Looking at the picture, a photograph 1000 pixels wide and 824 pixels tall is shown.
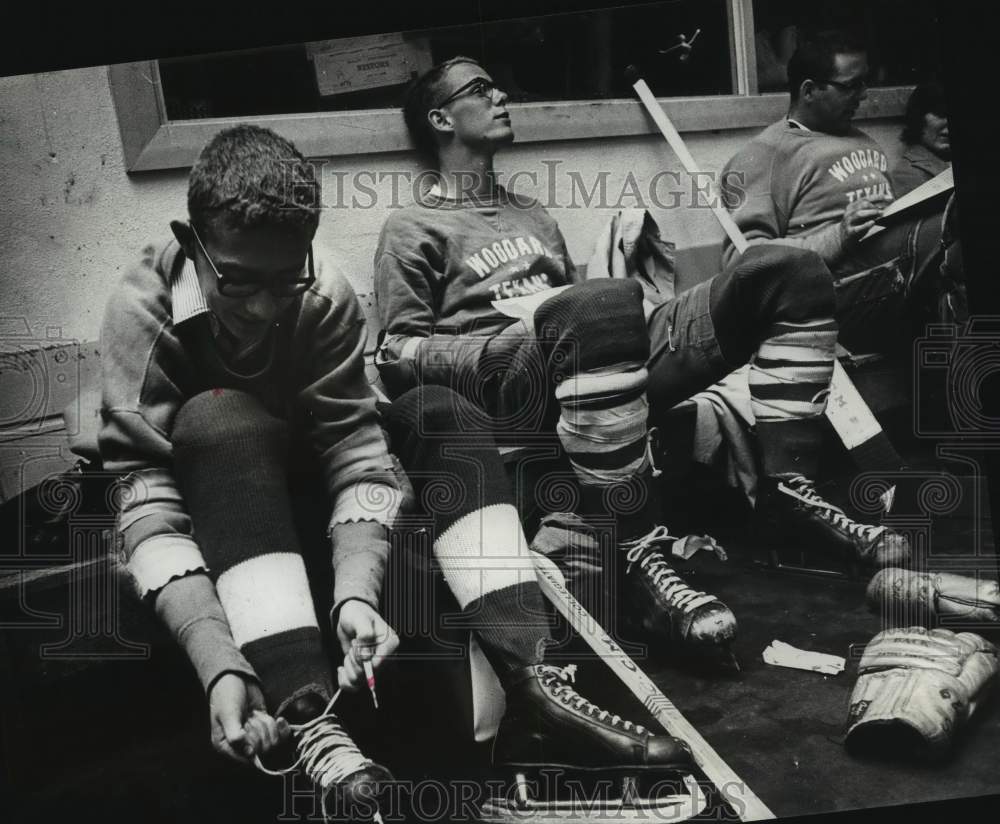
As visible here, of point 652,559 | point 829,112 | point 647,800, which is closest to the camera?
point 647,800

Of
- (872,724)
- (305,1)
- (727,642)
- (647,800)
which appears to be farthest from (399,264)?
(872,724)

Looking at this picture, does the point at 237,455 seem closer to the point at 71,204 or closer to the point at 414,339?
the point at 414,339

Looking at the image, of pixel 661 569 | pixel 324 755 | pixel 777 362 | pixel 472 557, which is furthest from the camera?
pixel 777 362

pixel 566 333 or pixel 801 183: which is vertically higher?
pixel 801 183

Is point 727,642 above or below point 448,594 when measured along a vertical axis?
below

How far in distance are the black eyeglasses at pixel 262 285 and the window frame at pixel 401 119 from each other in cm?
28

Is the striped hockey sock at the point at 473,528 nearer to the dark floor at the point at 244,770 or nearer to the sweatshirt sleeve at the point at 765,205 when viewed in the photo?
the dark floor at the point at 244,770

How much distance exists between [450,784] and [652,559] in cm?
85

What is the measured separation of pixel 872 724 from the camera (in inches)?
108

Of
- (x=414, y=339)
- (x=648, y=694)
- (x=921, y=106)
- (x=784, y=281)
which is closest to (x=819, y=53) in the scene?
(x=921, y=106)

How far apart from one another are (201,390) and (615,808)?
1594 mm

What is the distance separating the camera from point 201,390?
2738mm

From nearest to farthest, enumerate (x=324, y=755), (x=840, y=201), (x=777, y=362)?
(x=324, y=755), (x=777, y=362), (x=840, y=201)

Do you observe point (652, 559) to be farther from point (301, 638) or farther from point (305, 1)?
point (305, 1)
